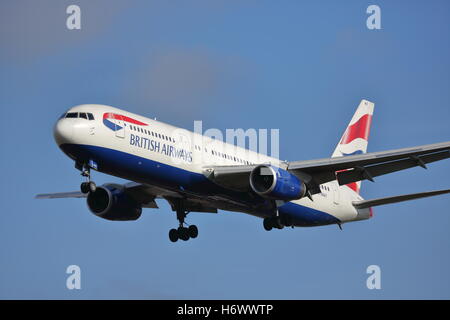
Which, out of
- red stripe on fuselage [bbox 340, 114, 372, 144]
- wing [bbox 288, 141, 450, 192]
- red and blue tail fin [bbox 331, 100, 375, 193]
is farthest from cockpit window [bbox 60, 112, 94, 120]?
red stripe on fuselage [bbox 340, 114, 372, 144]

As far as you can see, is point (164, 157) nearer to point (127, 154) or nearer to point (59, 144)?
point (127, 154)

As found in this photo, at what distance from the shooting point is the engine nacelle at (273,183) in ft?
138

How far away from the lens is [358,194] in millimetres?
52938

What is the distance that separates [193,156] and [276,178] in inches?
169

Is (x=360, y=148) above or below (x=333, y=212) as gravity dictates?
above

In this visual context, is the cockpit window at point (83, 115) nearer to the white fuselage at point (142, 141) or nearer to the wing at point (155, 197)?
the white fuselage at point (142, 141)

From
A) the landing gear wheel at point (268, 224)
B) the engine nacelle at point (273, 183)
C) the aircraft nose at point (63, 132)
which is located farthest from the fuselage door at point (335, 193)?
the aircraft nose at point (63, 132)

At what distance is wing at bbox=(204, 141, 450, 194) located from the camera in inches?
1638

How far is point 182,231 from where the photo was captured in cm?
4831

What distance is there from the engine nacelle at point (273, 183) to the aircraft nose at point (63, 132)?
9385 millimetres

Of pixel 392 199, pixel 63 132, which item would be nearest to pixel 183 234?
pixel 392 199

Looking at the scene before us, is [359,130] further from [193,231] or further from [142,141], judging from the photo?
[142,141]

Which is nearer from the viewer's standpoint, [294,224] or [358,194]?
[294,224]

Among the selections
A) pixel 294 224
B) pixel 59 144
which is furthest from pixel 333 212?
pixel 59 144
